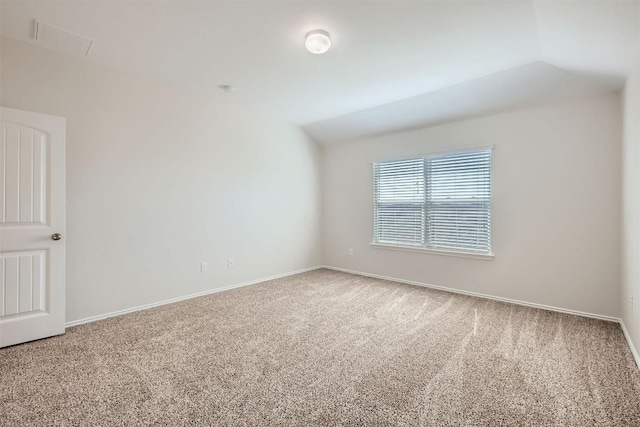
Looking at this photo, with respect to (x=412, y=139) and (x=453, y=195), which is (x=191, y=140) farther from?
(x=453, y=195)

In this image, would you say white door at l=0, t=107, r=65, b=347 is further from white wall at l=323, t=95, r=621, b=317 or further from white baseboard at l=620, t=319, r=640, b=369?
white baseboard at l=620, t=319, r=640, b=369

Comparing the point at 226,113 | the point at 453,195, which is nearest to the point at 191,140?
the point at 226,113

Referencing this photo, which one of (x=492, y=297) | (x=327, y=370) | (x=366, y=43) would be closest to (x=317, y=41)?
(x=366, y=43)

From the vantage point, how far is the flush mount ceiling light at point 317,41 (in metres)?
2.39

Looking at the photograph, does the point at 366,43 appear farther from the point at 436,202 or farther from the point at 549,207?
the point at 549,207

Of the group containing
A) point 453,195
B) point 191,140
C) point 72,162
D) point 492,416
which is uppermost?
point 191,140

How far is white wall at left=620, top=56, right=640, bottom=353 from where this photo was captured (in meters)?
2.22

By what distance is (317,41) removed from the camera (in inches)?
95.5

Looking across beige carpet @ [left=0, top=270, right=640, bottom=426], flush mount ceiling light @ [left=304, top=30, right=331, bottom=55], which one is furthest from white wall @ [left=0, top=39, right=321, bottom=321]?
flush mount ceiling light @ [left=304, top=30, right=331, bottom=55]

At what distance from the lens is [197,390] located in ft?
6.09

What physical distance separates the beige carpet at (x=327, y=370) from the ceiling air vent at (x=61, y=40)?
2.62 meters

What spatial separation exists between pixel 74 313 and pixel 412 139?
4618mm

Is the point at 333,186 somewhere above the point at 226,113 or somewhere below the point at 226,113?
below

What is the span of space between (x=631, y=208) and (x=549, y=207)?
2.83 ft
